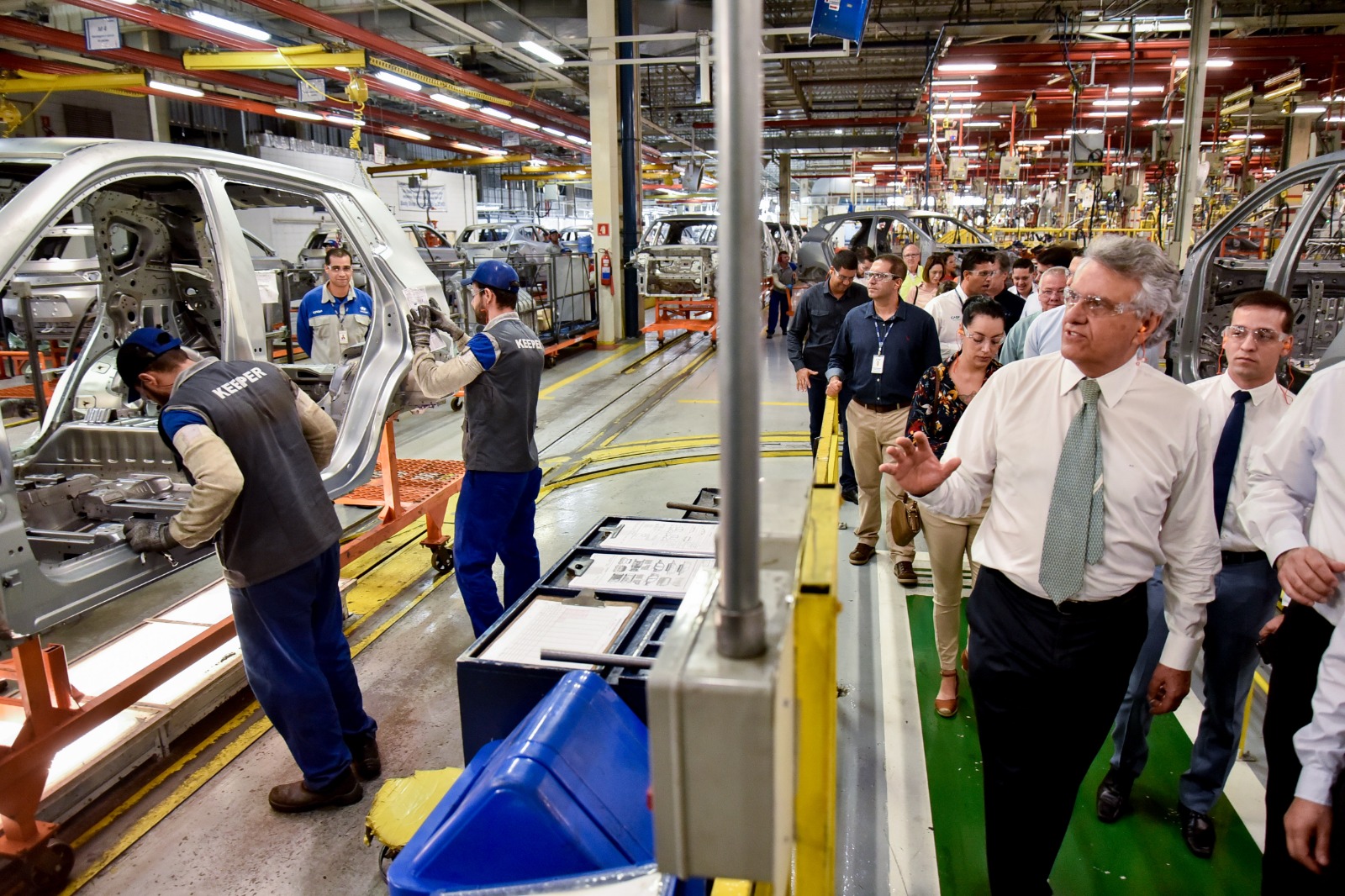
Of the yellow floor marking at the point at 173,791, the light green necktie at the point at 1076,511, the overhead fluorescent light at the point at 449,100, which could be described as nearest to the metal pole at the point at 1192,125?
the light green necktie at the point at 1076,511

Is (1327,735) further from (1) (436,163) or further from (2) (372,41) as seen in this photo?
(1) (436,163)

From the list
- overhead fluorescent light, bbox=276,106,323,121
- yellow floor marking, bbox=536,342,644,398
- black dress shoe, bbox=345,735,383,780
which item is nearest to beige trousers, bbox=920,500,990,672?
black dress shoe, bbox=345,735,383,780

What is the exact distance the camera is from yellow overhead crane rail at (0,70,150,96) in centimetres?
1104

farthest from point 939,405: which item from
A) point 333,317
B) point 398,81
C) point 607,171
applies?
point 607,171

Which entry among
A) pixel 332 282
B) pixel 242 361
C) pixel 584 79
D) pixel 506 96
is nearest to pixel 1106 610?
pixel 242 361

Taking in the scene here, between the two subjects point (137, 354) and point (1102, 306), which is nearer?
point (1102, 306)

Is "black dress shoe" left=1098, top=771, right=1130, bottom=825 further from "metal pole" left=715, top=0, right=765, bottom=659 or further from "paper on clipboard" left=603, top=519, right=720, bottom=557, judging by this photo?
"metal pole" left=715, top=0, right=765, bottom=659

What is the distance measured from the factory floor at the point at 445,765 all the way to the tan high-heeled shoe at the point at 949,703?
0.04m

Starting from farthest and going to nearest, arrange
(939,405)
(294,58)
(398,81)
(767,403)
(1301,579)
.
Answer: (398,81) → (294,58) → (767,403) → (939,405) → (1301,579)

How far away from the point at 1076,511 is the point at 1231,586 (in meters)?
1.03

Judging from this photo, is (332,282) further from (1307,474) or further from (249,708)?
(1307,474)

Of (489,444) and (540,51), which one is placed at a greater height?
(540,51)

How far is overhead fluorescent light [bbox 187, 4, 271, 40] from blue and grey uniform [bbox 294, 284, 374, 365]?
4374 mm

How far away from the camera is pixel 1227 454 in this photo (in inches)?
97.5
